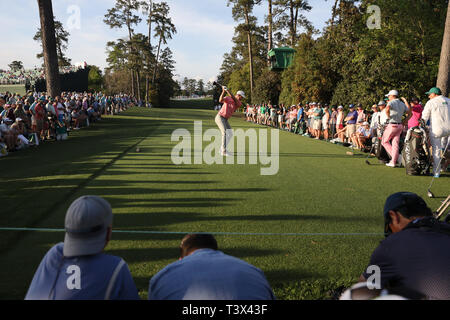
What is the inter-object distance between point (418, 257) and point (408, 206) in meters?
0.56

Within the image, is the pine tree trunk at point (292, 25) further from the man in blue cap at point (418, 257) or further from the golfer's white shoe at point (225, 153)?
the man in blue cap at point (418, 257)

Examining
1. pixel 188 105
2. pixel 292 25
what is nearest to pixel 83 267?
pixel 292 25

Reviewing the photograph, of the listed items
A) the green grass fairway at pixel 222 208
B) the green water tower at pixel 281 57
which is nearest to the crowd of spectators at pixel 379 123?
the green grass fairway at pixel 222 208

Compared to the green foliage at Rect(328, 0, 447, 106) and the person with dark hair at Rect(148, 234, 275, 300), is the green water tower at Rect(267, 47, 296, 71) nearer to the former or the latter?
the green foliage at Rect(328, 0, 447, 106)

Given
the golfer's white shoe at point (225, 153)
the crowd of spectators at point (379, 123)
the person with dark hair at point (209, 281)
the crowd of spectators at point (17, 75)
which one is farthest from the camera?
the crowd of spectators at point (17, 75)

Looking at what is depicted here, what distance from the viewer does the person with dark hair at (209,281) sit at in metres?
1.69

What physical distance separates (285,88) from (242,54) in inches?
1322

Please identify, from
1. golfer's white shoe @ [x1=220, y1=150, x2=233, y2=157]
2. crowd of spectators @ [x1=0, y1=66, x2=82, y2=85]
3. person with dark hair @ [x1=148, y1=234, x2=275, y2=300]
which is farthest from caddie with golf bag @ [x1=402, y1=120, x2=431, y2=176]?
crowd of spectators @ [x1=0, y1=66, x2=82, y2=85]

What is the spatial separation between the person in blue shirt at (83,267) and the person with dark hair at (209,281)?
0.86 feet

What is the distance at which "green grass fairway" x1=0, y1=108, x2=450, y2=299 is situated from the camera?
3844mm

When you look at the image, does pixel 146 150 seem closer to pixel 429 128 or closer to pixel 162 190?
pixel 162 190

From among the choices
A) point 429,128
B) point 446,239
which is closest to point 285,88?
point 429,128

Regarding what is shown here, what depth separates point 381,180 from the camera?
8125 millimetres

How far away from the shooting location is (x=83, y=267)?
77.5 inches
